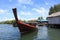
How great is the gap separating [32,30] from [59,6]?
62907mm

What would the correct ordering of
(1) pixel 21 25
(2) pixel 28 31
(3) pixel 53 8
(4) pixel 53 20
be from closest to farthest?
(1) pixel 21 25, (2) pixel 28 31, (4) pixel 53 20, (3) pixel 53 8

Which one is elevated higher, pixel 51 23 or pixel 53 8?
pixel 53 8

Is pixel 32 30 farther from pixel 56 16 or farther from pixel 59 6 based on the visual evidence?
pixel 59 6

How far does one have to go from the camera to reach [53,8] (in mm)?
91000

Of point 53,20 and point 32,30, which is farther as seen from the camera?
point 53,20

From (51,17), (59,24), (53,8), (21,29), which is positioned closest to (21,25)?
(21,29)

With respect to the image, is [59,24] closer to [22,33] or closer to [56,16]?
[56,16]

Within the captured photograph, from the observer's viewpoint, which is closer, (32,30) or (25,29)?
(25,29)

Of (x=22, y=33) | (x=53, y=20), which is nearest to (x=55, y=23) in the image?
(x=53, y=20)

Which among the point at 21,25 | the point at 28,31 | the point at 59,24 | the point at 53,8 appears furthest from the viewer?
the point at 53,8

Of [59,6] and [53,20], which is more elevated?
[59,6]

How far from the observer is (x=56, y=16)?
49.4 m

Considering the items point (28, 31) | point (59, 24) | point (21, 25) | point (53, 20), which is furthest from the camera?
point (53, 20)

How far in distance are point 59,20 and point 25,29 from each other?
20.7m
